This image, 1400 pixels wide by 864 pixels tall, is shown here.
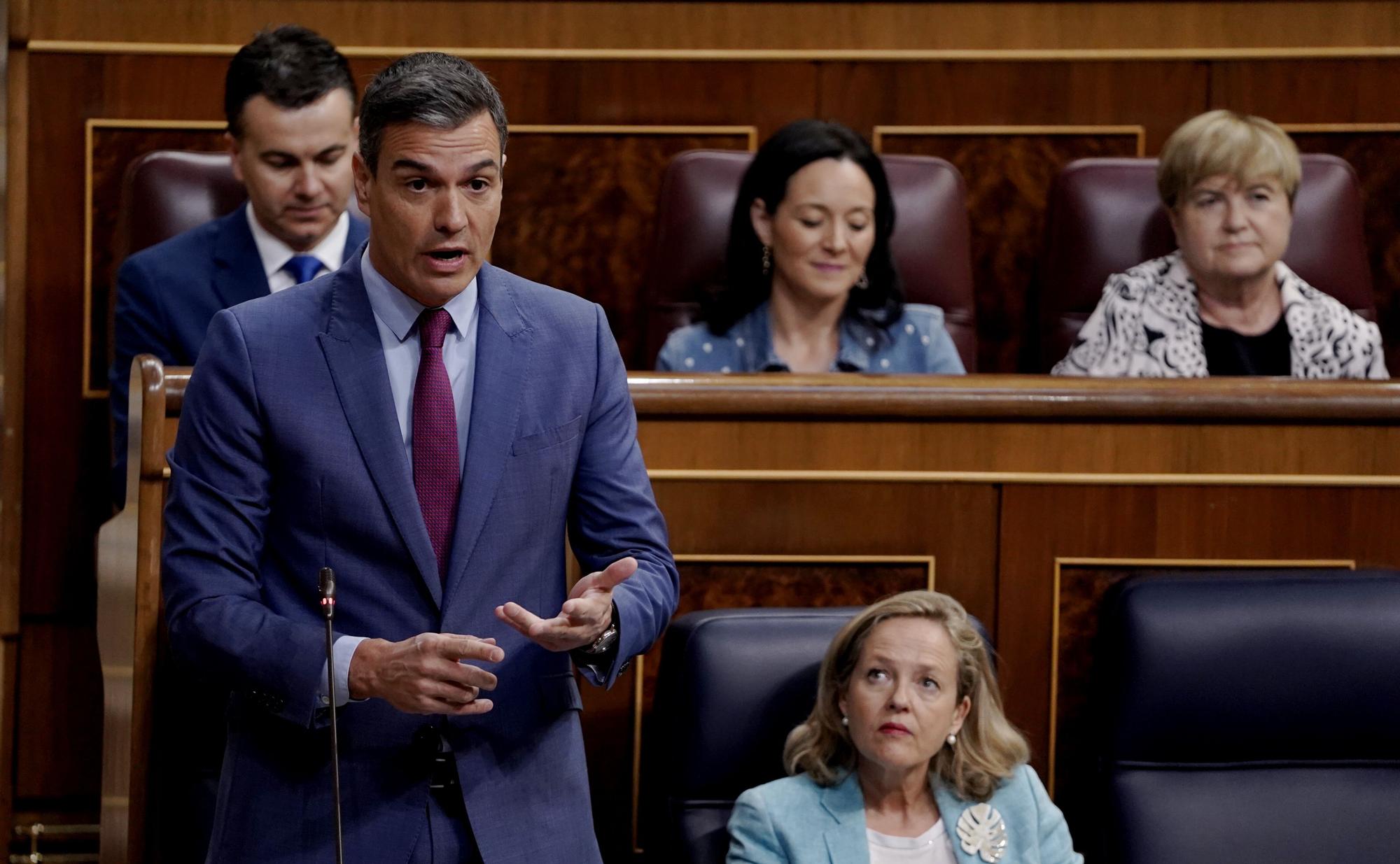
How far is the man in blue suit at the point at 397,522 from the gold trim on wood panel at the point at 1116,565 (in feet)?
1.51

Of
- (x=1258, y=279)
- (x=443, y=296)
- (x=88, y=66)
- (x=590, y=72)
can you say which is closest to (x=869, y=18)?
(x=590, y=72)

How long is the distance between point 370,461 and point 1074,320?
3.34 feet

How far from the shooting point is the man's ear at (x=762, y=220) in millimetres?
1515

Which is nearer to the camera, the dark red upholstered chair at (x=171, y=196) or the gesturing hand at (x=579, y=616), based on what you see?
the gesturing hand at (x=579, y=616)

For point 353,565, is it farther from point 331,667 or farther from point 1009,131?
point 1009,131

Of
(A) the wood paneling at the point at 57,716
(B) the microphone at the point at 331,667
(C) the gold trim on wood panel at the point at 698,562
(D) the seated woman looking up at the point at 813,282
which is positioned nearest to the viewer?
(B) the microphone at the point at 331,667

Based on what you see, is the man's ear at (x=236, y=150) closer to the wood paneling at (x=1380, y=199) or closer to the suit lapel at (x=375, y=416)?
the suit lapel at (x=375, y=416)

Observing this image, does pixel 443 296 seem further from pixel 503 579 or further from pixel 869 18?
pixel 869 18

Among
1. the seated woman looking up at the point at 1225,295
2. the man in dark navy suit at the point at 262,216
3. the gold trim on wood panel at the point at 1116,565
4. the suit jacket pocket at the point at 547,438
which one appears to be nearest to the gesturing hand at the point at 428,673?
the suit jacket pocket at the point at 547,438

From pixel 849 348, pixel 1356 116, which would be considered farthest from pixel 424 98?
pixel 1356 116

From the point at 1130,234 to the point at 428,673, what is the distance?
1101mm

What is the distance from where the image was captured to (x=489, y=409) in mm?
800

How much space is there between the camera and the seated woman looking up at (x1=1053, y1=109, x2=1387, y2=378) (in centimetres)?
151

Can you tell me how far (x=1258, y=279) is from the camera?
60.9 inches
